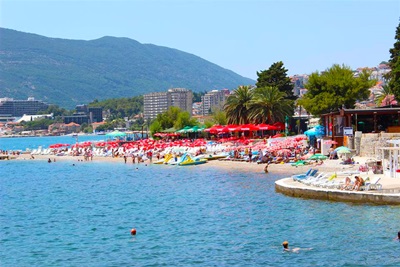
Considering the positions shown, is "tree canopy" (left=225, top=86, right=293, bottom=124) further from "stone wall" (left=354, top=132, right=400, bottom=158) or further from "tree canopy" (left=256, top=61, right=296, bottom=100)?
"stone wall" (left=354, top=132, right=400, bottom=158)

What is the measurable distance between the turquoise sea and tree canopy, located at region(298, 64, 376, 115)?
2528 cm

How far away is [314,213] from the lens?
85.4 feet

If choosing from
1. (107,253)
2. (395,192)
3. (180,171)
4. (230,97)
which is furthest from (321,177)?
(230,97)

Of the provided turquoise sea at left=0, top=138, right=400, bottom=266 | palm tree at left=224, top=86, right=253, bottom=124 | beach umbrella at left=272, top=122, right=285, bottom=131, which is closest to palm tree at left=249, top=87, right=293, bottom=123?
beach umbrella at left=272, top=122, right=285, bottom=131

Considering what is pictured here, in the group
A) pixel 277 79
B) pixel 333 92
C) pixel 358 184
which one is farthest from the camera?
pixel 277 79

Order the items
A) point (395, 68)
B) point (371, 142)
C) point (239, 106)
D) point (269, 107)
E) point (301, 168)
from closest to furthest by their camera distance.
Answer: point (371, 142), point (301, 168), point (395, 68), point (269, 107), point (239, 106)

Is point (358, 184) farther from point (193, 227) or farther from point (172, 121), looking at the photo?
point (172, 121)

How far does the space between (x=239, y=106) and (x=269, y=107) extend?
18.7 ft

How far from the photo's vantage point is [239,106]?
73.6 meters

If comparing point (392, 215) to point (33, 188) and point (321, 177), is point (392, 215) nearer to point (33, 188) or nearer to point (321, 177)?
point (321, 177)

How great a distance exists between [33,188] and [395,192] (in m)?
27.0

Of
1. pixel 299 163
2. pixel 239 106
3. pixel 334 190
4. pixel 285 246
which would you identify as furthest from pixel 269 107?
pixel 285 246

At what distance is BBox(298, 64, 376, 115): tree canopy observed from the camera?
2518 inches

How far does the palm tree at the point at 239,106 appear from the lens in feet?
240
